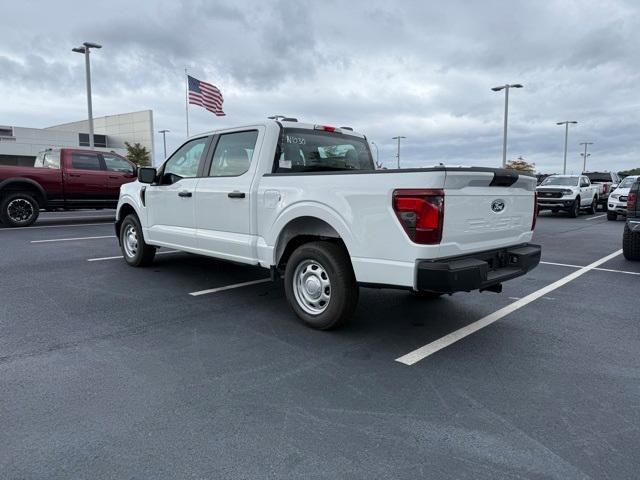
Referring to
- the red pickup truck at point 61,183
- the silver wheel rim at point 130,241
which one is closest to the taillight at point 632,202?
the silver wheel rim at point 130,241

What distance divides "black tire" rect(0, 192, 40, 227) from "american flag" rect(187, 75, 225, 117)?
9167 mm

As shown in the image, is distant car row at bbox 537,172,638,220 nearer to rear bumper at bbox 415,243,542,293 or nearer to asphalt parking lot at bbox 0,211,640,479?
asphalt parking lot at bbox 0,211,640,479

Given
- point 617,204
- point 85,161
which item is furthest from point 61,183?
point 617,204

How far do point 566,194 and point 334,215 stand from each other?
58.4ft

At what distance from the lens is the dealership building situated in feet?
141

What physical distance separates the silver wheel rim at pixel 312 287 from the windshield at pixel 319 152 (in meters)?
1.12

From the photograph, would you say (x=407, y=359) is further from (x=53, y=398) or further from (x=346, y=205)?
(x=53, y=398)

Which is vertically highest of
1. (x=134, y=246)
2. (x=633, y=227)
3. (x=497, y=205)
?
(x=497, y=205)

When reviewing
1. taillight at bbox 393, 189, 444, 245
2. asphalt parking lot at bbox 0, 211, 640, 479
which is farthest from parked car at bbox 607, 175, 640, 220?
taillight at bbox 393, 189, 444, 245

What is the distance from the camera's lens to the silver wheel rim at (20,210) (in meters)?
11.9

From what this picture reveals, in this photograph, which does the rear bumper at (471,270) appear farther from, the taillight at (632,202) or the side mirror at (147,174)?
the taillight at (632,202)

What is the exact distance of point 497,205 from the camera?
415 centimetres

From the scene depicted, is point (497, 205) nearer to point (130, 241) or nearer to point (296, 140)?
point (296, 140)

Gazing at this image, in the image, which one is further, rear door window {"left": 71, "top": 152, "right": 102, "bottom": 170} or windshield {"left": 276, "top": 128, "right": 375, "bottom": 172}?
rear door window {"left": 71, "top": 152, "right": 102, "bottom": 170}
